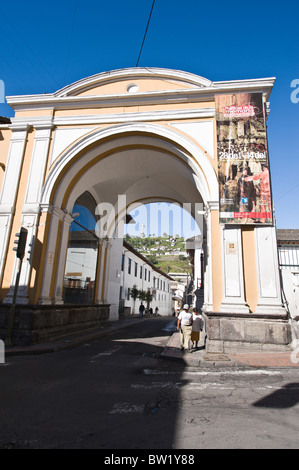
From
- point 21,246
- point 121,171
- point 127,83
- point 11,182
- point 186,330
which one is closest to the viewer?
point 186,330

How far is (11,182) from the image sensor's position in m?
10.3

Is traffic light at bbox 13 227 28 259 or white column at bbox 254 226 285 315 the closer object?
white column at bbox 254 226 285 315

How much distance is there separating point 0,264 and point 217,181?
25.2ft

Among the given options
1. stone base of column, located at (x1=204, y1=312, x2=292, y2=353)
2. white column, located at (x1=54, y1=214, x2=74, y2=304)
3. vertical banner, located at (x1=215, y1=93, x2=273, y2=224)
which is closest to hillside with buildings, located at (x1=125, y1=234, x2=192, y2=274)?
white column, located at (x1=54, y1=214, x2=74, y2=304)

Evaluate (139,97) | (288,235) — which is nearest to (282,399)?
(288,235)

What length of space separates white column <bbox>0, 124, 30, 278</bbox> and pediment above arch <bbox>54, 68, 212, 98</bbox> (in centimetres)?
220

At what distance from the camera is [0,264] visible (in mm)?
9375

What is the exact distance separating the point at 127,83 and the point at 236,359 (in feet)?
34.2

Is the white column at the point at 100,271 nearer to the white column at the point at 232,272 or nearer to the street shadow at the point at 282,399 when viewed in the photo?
the white column at the point at 232,272

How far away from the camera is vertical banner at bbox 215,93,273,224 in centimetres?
868

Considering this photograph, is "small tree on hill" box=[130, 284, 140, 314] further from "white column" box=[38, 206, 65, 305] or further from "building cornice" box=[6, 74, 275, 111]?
"building cornice" box=[6, 74, 275, 111]

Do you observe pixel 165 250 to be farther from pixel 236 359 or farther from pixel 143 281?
pixel 236 359
